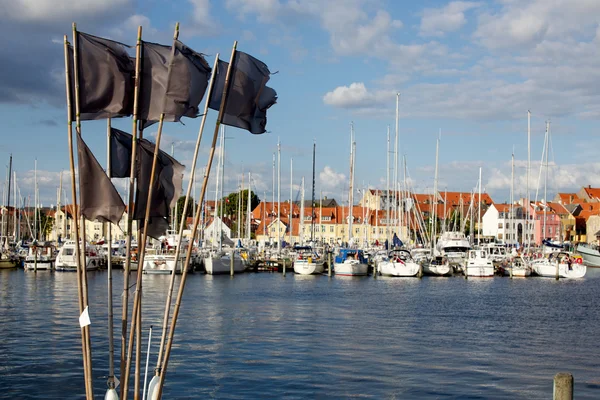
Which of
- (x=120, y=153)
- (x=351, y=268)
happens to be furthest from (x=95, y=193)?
(x=351, y=268)

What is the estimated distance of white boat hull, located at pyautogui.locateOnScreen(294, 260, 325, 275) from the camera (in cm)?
8300

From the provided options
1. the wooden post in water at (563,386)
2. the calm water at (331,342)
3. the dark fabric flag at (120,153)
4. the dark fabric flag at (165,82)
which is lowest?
the calm water at (331,342)

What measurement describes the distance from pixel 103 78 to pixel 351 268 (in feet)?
229

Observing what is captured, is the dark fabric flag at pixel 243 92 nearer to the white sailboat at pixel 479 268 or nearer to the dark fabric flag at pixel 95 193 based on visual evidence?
the dark fabric flag at pixel 95 193

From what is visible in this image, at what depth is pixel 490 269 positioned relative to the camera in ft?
267

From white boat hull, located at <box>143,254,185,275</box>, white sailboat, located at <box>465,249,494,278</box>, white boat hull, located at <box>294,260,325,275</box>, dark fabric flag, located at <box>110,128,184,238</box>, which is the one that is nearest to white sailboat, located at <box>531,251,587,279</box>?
white sailboat, located at <box>465,249,494,278</box>

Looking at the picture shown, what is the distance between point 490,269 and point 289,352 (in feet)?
176

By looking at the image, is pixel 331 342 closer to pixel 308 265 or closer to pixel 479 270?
Result: pixel 308 265

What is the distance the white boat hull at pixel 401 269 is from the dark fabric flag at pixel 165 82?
6869 centimetres

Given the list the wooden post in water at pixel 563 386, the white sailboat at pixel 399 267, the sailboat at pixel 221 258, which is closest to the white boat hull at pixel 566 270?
the white sailboat at pixel 399 267

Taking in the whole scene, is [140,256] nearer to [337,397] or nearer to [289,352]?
[337,397]

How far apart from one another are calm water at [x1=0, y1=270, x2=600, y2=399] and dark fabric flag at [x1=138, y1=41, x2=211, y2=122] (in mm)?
14205

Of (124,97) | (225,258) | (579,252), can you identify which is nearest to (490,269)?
(225,258)

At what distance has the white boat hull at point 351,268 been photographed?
261 ft
